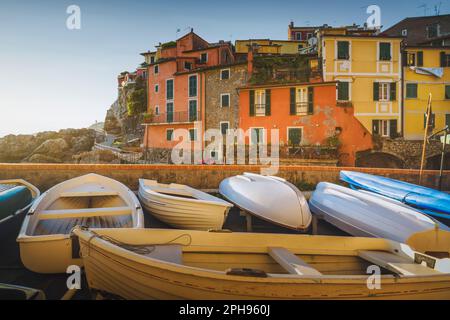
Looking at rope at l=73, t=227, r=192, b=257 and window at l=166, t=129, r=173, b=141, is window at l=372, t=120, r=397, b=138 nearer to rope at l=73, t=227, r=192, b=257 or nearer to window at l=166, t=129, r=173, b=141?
window at l=166, t=129, r=173, b=141

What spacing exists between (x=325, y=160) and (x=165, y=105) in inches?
555

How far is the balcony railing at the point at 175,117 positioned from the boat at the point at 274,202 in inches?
590

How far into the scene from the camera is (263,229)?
6.27 meters

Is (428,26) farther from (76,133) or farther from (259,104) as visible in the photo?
(76,133)

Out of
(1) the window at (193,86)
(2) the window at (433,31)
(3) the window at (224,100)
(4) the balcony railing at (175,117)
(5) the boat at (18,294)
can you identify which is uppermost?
(2) the window at (433,31)

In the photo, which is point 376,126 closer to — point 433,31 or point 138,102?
point 433,31

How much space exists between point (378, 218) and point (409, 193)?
230cm

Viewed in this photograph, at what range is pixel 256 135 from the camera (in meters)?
17.5

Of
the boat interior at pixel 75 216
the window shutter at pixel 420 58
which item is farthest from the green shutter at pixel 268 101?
the boat interior at pixel 75 216

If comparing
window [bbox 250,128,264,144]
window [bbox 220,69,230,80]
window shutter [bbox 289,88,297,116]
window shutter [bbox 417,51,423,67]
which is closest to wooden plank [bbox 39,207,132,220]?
window [bbox 250,128,264,144]

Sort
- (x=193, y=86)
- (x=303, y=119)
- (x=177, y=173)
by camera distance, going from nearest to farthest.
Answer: (x=177, y=173) → (x=303, y=119) → (x=193, y=86)

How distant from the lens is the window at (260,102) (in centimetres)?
1730

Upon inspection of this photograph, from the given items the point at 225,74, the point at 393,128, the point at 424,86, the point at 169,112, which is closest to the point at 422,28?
the point at 424,86

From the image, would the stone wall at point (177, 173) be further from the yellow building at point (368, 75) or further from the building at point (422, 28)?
the building at point (422, 28)
